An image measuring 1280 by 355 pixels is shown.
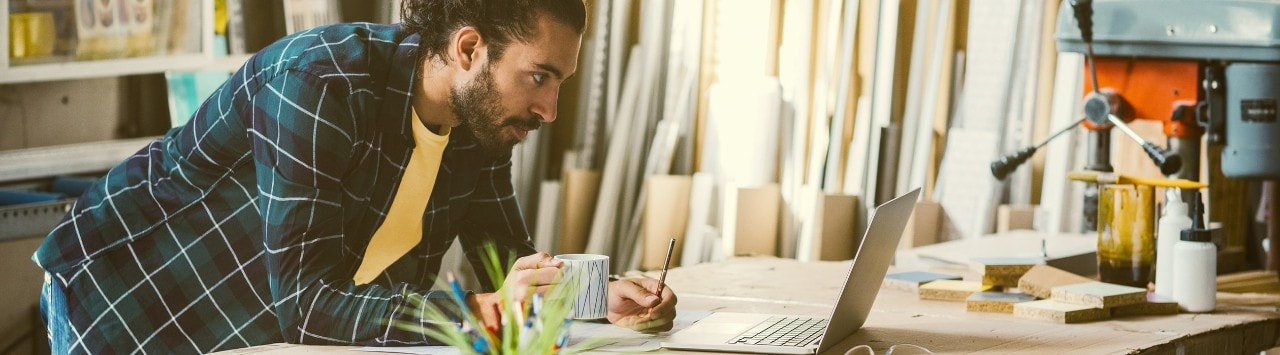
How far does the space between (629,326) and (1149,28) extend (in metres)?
1.20

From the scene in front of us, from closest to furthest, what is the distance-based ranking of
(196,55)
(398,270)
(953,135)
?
(398,270) < (196,55) < (953,135)

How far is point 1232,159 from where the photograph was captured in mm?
2354

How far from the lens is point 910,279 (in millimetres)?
2295

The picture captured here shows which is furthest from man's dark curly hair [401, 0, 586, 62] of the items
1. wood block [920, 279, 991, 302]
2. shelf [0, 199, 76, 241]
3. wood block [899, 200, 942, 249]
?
wood block [899, 200, 942, 249]

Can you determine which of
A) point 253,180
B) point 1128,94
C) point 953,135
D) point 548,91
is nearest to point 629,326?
point 548,91

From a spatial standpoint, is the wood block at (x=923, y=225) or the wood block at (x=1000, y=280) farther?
the wood block at (x=923, y=225)

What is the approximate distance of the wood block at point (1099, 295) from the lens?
2045 mm

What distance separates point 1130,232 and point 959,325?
51 cm

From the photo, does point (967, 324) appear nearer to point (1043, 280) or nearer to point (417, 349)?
point (1043, 280)

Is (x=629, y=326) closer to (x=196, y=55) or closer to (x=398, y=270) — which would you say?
(x=398, y=270)

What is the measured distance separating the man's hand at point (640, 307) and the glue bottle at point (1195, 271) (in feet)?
2.82

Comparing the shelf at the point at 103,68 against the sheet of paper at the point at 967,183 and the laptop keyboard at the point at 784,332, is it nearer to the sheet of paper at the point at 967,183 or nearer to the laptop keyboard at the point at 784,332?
the laptop keyboard at the point at 784,332

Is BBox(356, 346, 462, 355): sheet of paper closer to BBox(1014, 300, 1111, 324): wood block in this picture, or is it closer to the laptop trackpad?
the laptop trackpad

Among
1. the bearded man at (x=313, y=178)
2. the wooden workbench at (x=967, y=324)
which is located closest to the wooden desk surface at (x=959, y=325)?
the wooden workbench at (x=967, y=324)
